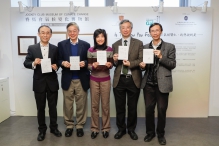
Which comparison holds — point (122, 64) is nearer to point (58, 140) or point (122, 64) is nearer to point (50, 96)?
point (50, 96)

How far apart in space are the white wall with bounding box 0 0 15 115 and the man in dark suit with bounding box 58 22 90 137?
150 cm

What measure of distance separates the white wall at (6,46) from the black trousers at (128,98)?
2.27 meters

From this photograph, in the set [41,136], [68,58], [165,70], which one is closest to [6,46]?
[68,58]

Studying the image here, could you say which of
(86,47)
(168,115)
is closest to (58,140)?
(86,47)

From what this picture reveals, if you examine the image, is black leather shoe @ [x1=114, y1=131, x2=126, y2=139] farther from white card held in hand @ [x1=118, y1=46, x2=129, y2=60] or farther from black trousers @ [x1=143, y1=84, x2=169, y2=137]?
white card held in hand @ [x1=118, y1=46, x2=129, y2=60]

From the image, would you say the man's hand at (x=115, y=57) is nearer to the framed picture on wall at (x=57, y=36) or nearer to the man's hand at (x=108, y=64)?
the man's hand at (x=108, y=64)

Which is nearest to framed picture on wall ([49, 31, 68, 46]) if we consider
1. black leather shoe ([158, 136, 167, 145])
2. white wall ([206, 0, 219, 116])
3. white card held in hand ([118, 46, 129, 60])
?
white card held in hand ([118, 46, 129, 60])

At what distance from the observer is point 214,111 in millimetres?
4051

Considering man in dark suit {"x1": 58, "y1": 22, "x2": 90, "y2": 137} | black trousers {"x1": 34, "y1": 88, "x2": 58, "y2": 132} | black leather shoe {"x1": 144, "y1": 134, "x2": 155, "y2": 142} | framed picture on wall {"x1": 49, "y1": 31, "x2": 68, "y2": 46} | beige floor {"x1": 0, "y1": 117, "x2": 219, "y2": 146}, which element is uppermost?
framed picture on wall {"x1": 49, "y1": 31, "x2": 68, "y2": 46}

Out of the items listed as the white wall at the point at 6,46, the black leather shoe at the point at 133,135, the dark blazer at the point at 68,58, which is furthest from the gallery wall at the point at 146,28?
the black leather shoe at the point at 133,135

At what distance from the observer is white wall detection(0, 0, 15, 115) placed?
12.5 feet

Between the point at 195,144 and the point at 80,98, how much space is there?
1.78 metres

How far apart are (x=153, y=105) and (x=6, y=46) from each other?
298cm

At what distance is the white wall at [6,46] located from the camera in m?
3.80
